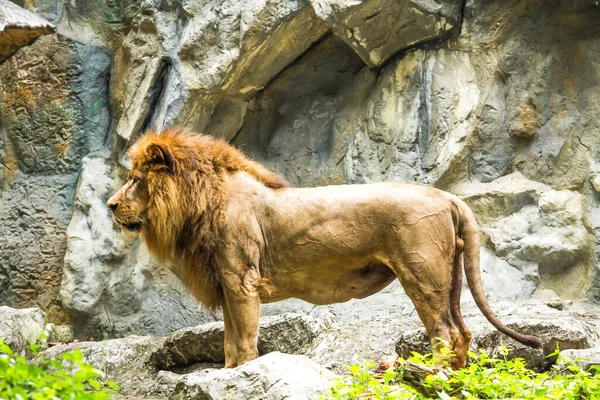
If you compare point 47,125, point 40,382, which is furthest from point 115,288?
point 40,382

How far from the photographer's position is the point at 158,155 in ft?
19.5

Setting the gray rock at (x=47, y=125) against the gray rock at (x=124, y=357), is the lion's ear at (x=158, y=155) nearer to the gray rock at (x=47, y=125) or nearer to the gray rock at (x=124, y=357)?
the gray rock at (x=124, y=357)

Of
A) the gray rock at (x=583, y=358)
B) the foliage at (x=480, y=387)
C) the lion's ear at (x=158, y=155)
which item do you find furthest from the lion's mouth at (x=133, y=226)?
the gray rock at (x=583, y=358)

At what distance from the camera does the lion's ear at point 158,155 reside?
19.4 ft

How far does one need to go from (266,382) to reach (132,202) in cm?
235

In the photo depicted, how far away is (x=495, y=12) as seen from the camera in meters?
8.22

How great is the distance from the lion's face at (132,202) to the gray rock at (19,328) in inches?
69.4

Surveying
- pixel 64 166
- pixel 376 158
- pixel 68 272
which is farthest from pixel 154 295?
pixel 376 158

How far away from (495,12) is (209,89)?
116 inches

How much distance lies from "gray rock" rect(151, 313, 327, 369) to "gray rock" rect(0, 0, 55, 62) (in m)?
3.04

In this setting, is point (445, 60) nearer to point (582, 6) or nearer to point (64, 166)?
point (582, 6)

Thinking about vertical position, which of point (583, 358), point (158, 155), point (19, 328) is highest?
point (158, 155)

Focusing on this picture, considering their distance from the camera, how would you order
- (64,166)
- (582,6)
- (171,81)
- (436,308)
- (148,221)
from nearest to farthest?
1. (436,308)
2. (148,221)
3. (582,6)
4. (171,81)
5. (64,166)

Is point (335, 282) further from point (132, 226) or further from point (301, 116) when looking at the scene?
point (301, 116)
